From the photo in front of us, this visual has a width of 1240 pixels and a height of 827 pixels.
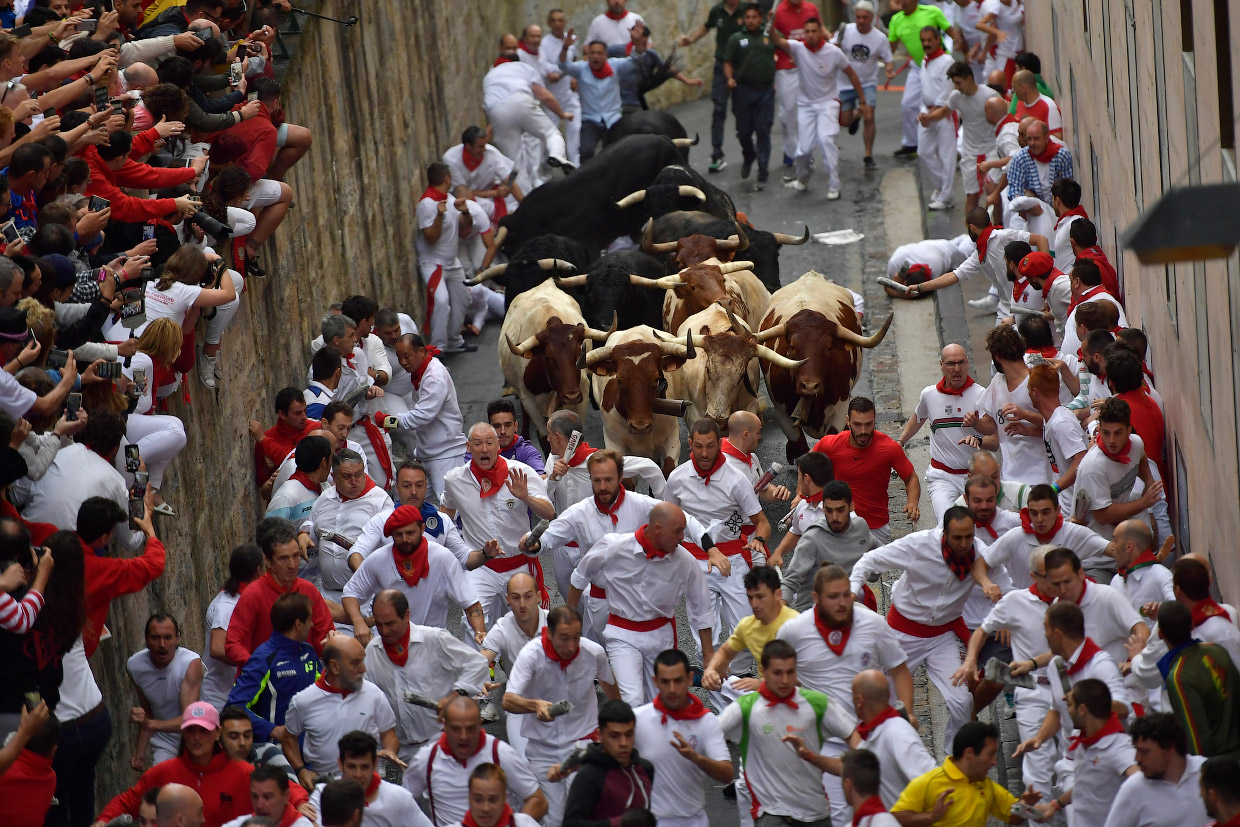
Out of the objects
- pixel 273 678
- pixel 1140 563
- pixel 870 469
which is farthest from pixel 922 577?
pixel 273 678

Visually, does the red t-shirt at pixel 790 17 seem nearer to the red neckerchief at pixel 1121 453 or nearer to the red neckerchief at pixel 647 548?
the red neckerchief at pixel 1121 453

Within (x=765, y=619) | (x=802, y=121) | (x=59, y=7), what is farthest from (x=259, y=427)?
(x=802, y=121)

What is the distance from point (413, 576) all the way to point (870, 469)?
9.65 feet

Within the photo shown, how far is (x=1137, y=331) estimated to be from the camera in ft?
34.6

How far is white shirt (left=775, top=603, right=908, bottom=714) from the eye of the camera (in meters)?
8.69

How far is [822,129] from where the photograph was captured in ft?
65.1

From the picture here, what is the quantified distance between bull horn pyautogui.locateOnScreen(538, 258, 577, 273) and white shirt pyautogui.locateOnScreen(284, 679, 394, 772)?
7.24 meters

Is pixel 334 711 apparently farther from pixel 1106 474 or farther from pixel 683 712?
pixel 1106 474

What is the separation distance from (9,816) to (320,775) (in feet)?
5.77

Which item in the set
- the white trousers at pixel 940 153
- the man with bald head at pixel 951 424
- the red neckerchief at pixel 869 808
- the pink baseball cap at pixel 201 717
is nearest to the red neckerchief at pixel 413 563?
the pink baseball cap at pixel 201 717

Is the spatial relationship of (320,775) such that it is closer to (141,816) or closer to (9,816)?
(141,816)

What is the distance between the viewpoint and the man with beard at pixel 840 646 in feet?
28.3

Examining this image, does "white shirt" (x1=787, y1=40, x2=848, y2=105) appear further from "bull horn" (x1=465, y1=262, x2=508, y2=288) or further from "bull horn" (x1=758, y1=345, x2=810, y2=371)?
"bull horn" (x1=758, y1=345, x2=810, y2=371)

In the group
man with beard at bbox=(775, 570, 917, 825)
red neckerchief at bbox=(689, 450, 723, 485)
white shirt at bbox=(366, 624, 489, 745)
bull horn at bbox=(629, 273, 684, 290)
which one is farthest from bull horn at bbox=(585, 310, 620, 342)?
man with beard at bbox=(775, 570, 917, 825)
